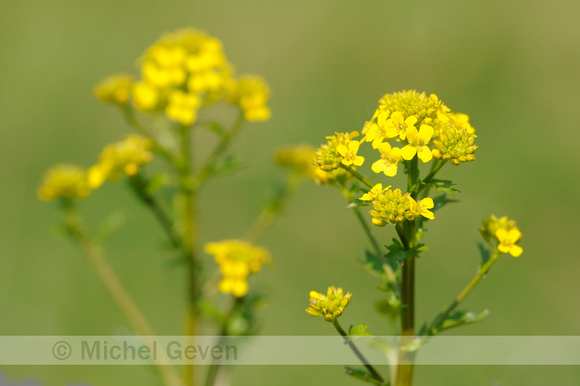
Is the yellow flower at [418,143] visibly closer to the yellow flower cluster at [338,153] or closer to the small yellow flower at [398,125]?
the small yellow flower at [398,125]

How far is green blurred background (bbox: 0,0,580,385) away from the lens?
4301mm

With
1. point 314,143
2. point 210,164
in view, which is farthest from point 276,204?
point 314,143

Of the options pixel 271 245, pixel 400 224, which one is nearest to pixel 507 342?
pixel 271 245

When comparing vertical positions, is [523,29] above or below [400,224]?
above

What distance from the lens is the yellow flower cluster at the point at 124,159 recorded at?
2543 mm

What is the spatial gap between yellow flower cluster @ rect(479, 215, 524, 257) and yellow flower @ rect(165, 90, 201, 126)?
1.25 meters

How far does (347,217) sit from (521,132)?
5.54ft

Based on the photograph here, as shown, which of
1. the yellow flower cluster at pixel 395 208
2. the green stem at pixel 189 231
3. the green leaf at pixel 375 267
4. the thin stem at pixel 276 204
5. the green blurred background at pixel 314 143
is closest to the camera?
the yellow flower cluster at pixel 395 208

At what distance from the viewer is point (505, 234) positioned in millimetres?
1764

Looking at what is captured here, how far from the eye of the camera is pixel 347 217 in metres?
5.25

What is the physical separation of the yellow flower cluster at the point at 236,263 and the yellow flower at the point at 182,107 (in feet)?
1.69

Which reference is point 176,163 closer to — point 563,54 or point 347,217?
point 347,217

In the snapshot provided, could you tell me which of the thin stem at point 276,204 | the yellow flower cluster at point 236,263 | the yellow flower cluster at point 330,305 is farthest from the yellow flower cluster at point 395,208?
the thin stem at point 276,204

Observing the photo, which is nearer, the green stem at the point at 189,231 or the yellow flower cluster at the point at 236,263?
the yellow flower cluster at the point at 236,263
